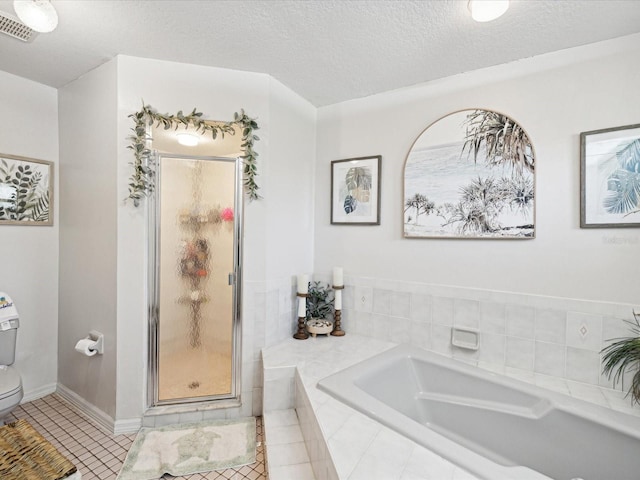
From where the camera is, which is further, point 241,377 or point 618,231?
point 241,377

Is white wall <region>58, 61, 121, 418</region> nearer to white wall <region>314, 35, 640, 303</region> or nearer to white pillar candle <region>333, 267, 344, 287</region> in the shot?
white pillar candle <region>333, 267, 344, 287</region>

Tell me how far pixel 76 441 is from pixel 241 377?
1014 millimetres

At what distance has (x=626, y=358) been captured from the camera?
5.24 feet

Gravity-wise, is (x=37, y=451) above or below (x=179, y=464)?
above

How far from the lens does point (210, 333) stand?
2.15 metres

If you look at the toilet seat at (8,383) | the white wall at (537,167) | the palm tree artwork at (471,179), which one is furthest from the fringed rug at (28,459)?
the palm tree artwork at (471,179)

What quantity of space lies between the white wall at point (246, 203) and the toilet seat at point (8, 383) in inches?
19.5

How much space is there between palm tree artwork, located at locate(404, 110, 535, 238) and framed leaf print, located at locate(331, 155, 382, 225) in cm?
25

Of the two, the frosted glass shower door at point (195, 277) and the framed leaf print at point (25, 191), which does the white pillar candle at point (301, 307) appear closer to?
the frosted glass shower door at point (195, 277)

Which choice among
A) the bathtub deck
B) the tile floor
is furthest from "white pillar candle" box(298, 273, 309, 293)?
the tile floor

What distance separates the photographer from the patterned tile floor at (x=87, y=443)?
5.29 ft

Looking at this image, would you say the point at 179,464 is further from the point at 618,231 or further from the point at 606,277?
the point at 618,231

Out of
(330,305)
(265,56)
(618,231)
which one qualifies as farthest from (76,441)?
(618,231)

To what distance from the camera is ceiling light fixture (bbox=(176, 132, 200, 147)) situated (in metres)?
2.07
